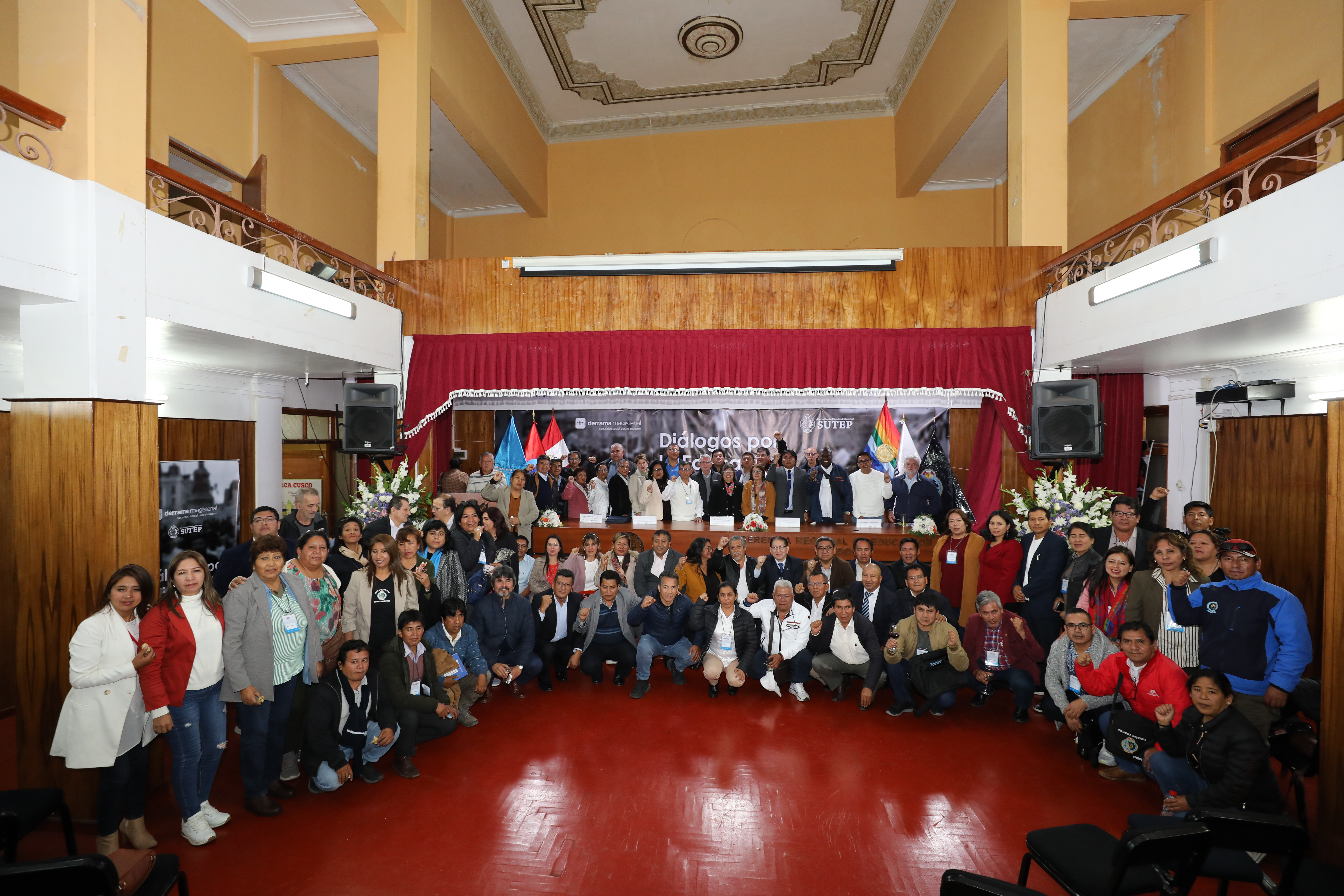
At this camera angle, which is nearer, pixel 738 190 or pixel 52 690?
pixel 52 690

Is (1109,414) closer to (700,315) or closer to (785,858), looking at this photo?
(700,315)

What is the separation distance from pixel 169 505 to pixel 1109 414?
30.6ft

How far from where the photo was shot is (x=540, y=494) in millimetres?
8117

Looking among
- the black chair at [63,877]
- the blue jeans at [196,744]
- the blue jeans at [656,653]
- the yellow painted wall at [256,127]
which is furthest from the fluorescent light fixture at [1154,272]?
the yellow painted wall at [256,127]

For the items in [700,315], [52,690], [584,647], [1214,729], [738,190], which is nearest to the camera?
[1214,729]

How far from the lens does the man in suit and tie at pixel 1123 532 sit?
4934 mm

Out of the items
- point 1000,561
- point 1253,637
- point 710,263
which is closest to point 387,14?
point 710,263

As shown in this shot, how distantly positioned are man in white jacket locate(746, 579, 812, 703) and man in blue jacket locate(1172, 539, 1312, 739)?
2488 millimetres

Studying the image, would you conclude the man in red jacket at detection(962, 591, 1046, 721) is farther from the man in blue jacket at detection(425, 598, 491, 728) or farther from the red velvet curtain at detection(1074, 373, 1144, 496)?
the man in blue jacket at detection(425, 598, 491, 728)

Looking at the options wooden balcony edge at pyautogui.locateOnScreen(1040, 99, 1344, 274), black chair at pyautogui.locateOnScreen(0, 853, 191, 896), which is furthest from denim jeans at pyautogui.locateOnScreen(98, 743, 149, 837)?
wooden balcony edge at pyautogui.locateOnScreen(1040, 99, 1344, 274)

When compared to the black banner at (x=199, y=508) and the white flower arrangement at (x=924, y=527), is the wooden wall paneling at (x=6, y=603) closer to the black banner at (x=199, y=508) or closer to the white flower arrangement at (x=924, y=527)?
the black banner at (x=199, y=508)

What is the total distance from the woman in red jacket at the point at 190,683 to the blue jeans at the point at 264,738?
12 centimetres

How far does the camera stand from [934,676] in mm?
4762

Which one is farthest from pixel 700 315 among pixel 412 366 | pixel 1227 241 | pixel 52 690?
pixel 52 690
